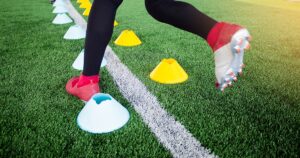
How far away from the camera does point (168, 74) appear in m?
2.41

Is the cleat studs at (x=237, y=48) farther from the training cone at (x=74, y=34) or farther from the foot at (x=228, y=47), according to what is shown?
the training cone at (x=74, y=34)

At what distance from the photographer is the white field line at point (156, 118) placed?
5.00 feet

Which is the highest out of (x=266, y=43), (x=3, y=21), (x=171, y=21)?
(x=171, y=21)

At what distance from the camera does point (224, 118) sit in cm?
181

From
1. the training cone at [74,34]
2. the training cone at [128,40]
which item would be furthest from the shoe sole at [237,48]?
the training cone at [74,34]

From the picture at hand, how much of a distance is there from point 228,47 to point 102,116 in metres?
0.84

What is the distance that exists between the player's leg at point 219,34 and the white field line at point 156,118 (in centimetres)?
39

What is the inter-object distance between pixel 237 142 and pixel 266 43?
7.79ft

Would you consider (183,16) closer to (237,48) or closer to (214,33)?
(214,33)

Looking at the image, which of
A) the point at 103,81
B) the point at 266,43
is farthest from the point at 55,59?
the point at 266,43

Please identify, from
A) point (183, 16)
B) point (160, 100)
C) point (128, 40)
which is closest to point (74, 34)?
point (128, 40)

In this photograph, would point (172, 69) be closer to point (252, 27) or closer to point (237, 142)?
point (237, 142)

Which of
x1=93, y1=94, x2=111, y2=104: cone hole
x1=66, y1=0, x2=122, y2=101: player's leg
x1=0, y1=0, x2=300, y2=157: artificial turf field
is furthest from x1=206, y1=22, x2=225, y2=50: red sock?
x1=93, y1=94, x2=111, y2=104: cone hole

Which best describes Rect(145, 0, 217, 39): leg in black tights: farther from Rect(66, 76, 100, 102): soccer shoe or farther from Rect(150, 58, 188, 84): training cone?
Rect(66, 76, 100, 102): soccer shoe
